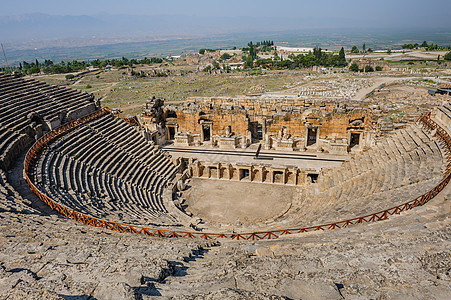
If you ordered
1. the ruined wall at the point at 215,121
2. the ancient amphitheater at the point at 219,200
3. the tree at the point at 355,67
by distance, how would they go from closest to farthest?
the ancient amphitheater at the point at 219,200
the ruined wall at the point at 215,121
the tree at the point at 355,67

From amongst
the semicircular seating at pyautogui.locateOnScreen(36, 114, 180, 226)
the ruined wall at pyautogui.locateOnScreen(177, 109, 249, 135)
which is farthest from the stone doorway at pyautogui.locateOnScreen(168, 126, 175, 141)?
the semicircular seating at pyautogui.locateOnScreen(36, 114, 180, 226)

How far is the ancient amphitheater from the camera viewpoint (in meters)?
8.39

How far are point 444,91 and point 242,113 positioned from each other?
42.0 metres

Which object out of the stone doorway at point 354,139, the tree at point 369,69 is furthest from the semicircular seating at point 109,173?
the tree at point 369,69

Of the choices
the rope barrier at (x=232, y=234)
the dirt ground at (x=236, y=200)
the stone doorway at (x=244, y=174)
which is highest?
the rope barrier at (x=232, y=234)

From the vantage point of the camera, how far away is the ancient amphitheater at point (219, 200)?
8.39 m

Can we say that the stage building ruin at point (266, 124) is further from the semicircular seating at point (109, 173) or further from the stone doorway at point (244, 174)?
the semicircular seating at point (109, 173)

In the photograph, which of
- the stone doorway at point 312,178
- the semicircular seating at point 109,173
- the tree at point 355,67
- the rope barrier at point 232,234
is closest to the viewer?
the rope barrier at point 232,234

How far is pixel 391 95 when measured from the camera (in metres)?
55.1

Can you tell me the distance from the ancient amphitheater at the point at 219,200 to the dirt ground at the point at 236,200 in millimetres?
155

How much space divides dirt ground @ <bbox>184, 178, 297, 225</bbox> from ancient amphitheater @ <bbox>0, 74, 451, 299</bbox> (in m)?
0.15

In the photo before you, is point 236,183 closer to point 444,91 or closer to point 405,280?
point 405,280

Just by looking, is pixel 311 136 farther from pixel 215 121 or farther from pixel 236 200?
pixel 236 200

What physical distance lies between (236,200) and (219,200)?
1.35 m
